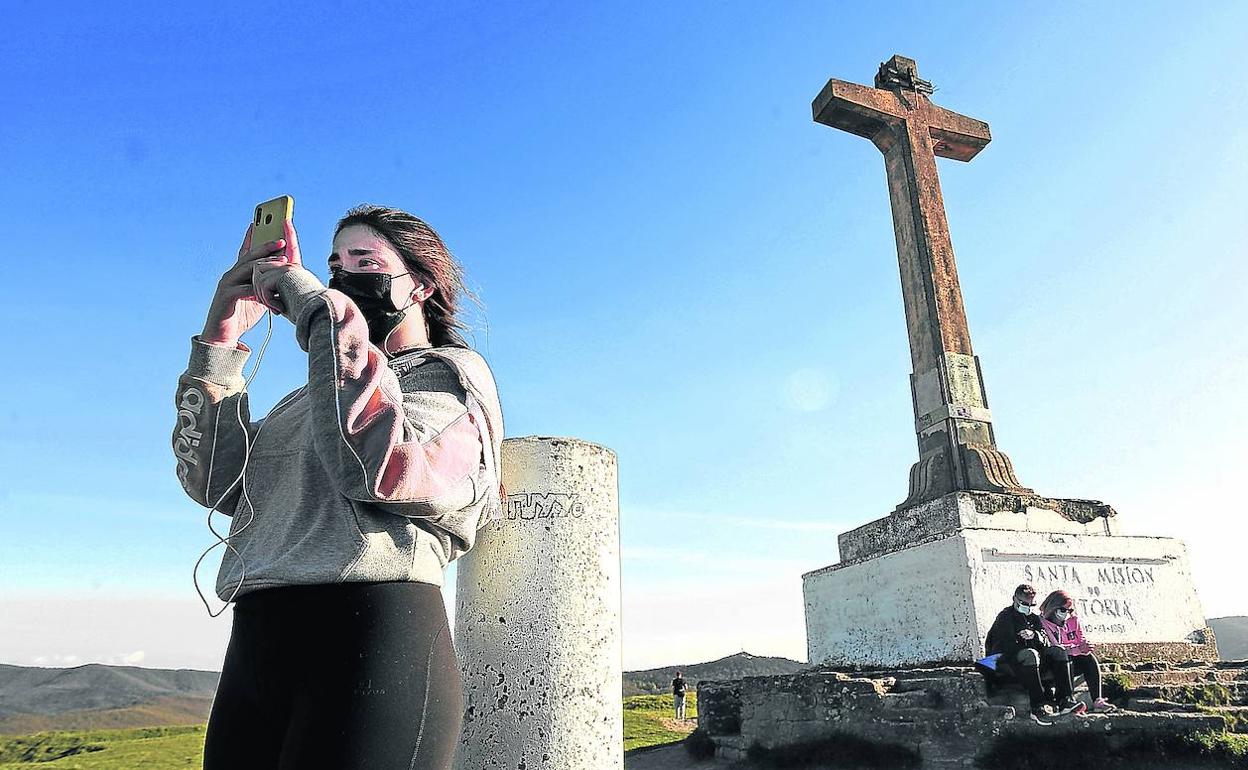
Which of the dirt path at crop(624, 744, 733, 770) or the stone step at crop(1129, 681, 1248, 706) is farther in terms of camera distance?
the dirt path at crop(624, 744, 733, 770)

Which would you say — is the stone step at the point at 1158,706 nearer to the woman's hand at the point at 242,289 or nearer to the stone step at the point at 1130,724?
the stone step at the point at 1130,724

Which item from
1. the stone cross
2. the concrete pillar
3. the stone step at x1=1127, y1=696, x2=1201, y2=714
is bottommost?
the stone step at x1=1127, y1=696, x2=1201, y2=714

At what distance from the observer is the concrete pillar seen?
8.54ft

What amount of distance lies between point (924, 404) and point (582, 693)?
8.28 m

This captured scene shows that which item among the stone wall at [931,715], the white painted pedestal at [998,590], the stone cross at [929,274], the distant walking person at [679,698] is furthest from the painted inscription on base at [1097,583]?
the distant walking person at [679,698]

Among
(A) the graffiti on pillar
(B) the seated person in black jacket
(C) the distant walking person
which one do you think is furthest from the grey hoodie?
(C) the distant walking person

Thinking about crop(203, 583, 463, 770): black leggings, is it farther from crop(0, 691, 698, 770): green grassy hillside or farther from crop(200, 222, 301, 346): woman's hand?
crop(0, 691, 698, 770): green grassy hillside

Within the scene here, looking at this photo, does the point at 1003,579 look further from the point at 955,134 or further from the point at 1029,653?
the point at 955,134

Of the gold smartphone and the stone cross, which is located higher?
the stone cross

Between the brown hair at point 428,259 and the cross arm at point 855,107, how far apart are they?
10.1 metres

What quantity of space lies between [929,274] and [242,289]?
9.92 m

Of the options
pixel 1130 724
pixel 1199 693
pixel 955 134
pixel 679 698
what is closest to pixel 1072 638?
pixel 1199 693

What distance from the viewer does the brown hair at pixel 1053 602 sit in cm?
805

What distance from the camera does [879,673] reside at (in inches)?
327
